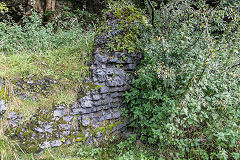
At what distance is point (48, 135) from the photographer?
9.04 feet

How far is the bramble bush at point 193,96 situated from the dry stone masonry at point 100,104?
0.42m

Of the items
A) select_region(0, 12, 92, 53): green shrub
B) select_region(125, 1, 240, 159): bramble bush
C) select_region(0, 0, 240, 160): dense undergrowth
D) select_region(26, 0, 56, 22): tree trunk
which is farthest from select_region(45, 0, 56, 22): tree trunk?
select_region(125, 1, 240, 159): bramble bush

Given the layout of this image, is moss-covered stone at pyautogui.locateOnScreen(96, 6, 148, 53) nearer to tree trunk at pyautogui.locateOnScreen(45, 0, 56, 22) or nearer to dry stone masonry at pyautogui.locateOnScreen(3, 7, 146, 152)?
dry stone masonry at pyautogui.locateOnScreen(3, 7, 146, 152)

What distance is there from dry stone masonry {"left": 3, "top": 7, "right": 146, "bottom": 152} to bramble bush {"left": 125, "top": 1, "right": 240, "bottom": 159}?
42cm

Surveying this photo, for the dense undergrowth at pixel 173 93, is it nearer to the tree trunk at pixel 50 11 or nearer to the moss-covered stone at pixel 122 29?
the moss-covered stone at pixel 122 29

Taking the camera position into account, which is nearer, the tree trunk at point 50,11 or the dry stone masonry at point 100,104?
the dry stone masonry at point 100,104

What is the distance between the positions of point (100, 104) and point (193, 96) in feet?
6.17

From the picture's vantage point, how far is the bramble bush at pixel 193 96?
244 cm

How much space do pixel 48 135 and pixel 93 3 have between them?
316 inches

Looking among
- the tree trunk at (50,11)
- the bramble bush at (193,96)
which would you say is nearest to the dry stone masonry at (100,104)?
the bramble bush at (193,96)

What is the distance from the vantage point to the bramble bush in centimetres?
244

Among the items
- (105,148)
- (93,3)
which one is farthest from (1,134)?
(93,3)

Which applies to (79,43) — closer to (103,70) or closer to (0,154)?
(103,70)

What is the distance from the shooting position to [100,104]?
3264 mm
